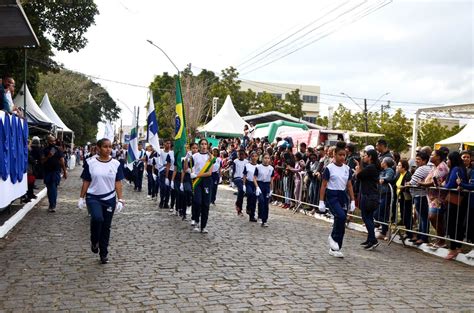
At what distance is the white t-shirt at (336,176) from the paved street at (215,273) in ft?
3.81

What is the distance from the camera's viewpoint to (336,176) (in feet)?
30.5

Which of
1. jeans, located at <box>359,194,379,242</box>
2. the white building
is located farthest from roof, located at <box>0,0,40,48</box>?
the white building

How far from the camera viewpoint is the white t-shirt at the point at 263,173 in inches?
498

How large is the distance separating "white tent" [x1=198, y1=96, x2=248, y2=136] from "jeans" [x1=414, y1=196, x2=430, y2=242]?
2202cm

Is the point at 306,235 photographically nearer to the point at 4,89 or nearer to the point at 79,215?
the point at 79,215

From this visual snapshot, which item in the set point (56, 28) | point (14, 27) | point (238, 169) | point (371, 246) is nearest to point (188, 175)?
point (238, 169)

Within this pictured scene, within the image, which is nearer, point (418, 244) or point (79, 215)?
point (418, 244)

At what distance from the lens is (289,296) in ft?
20.3

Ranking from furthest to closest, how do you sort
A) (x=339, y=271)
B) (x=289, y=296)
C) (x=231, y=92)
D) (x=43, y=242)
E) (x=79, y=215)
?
(x=231, y=92), (x=79, y=215), (x=43, y=242), (x=339, y=271), (x=289, y=296)

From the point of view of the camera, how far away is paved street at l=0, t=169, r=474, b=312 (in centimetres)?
594

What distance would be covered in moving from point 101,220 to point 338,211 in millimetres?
3877

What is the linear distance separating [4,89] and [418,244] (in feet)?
29.4

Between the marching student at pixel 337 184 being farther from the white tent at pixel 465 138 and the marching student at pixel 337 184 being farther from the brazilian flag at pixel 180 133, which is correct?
the white tent at pixel 465 138

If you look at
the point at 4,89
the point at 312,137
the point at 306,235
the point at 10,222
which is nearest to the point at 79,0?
the point at 312,137
